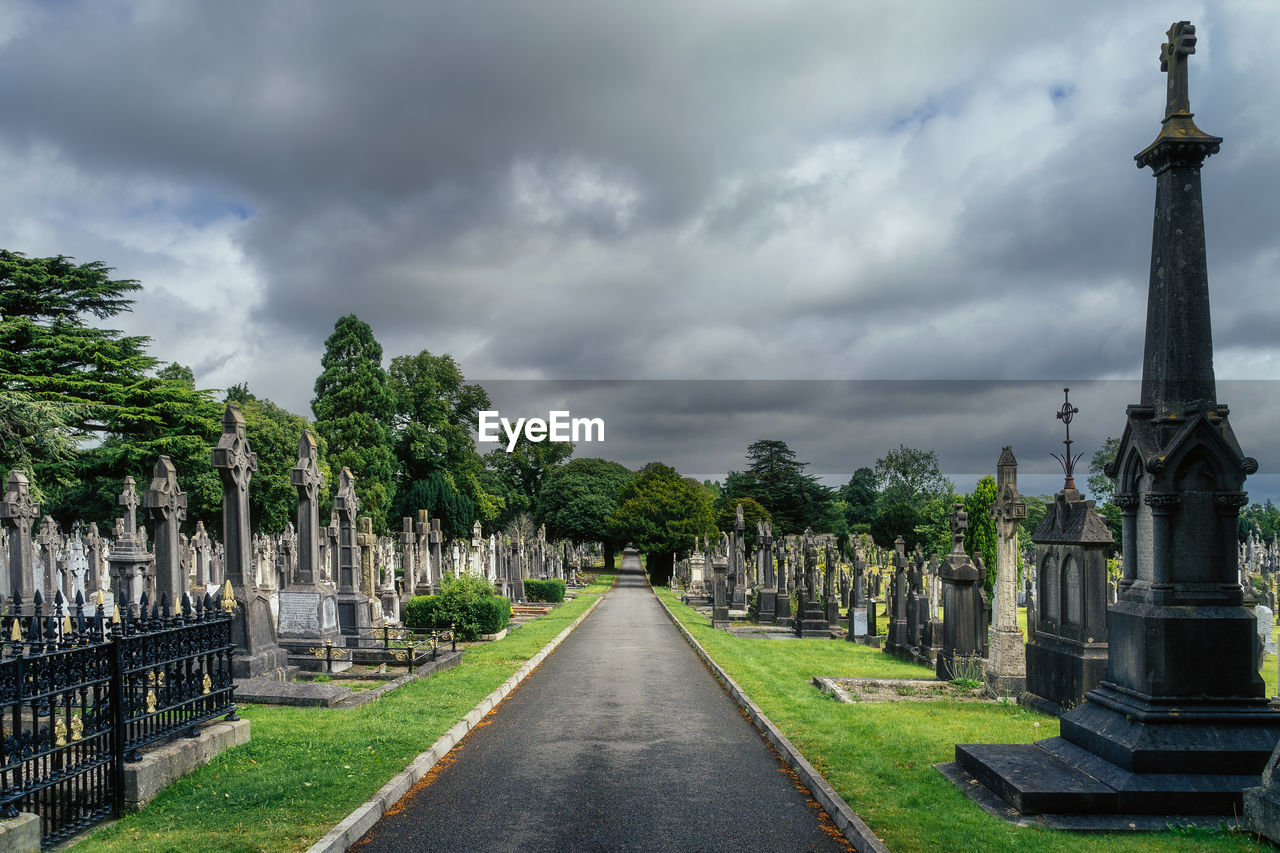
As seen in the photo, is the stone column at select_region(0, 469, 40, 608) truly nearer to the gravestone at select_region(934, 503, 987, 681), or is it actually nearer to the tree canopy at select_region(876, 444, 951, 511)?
the gravestone at select_region(934, 503, 987, 681)

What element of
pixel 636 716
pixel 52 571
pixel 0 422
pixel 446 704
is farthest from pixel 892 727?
pixel 0 422

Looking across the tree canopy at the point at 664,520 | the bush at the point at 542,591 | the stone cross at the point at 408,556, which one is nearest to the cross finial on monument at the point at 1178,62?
the stone cross at the point at 408,556

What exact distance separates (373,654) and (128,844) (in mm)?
9907

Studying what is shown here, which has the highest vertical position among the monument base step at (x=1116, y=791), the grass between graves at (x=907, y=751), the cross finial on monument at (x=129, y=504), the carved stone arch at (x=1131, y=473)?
the carved stone arch at (x=1131, y=473)

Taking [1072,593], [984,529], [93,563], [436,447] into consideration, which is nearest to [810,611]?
[984,529]

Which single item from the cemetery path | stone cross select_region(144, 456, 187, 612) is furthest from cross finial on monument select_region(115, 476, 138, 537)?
the cemetery path

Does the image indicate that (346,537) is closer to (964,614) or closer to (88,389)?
(964,614)

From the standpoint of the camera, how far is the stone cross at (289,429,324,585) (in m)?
16.7

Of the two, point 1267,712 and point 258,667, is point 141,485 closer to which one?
point 258,667

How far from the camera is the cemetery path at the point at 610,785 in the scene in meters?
6.14

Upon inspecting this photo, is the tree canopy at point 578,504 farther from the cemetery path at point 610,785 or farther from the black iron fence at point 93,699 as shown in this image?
the black iron fence at point 93,699

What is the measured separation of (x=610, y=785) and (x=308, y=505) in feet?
39.2

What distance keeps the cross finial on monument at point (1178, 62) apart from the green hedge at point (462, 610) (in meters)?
16.8

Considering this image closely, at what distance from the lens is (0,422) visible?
30047mm
